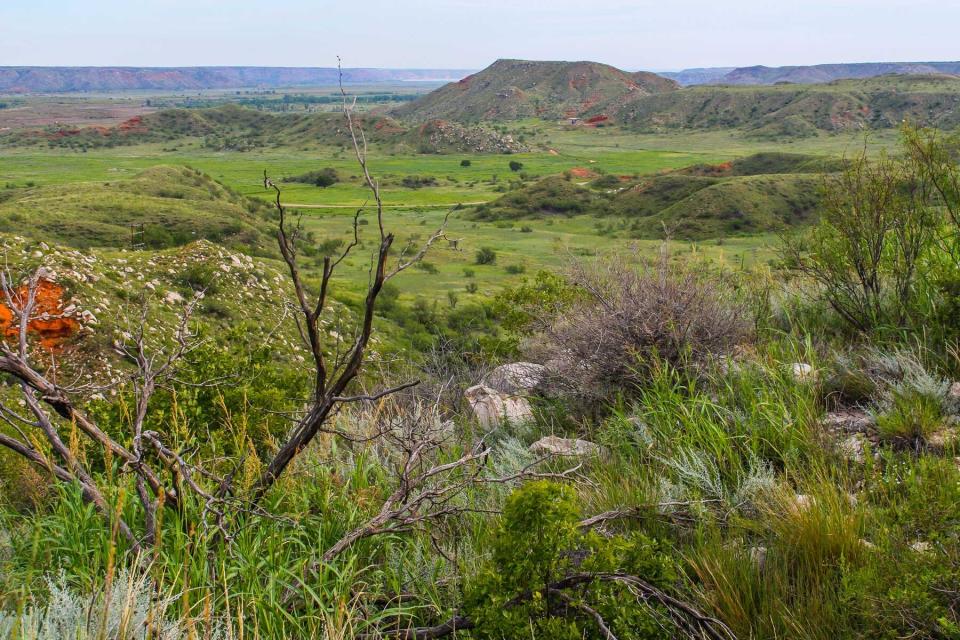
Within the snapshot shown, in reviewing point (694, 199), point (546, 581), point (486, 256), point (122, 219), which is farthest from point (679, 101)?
point (546, 581)

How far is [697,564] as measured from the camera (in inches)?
115

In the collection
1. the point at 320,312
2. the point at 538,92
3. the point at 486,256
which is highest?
the point at 538,92

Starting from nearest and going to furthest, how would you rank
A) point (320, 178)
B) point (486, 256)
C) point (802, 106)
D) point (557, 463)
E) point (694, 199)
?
point (557, 463) → point (486, 256) → point (694, 199) → point (320, 178) → point (802, 106)

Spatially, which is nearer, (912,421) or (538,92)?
(912,421)

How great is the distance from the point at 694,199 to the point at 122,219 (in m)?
34.4

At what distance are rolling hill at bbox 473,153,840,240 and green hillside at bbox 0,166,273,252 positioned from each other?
2480 cm

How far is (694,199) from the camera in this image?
49.8 metres

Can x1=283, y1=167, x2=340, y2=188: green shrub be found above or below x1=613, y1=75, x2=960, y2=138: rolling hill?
below

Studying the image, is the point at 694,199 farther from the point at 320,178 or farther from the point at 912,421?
the point at 912,421

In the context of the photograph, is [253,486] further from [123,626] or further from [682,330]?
[682,330]

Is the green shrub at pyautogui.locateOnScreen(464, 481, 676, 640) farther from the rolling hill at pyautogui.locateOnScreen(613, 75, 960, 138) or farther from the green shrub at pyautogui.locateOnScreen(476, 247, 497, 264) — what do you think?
the rolling hill at pyautogui.locateOnScreen(613, 75, 960, 138)

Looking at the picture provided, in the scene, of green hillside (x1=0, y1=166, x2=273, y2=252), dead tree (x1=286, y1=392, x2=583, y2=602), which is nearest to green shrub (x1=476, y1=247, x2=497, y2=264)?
green hillside (x1=0, y1=166, x2=273, y2=252)

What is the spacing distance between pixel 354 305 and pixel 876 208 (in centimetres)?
2008

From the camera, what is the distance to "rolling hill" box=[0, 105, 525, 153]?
106 metres
